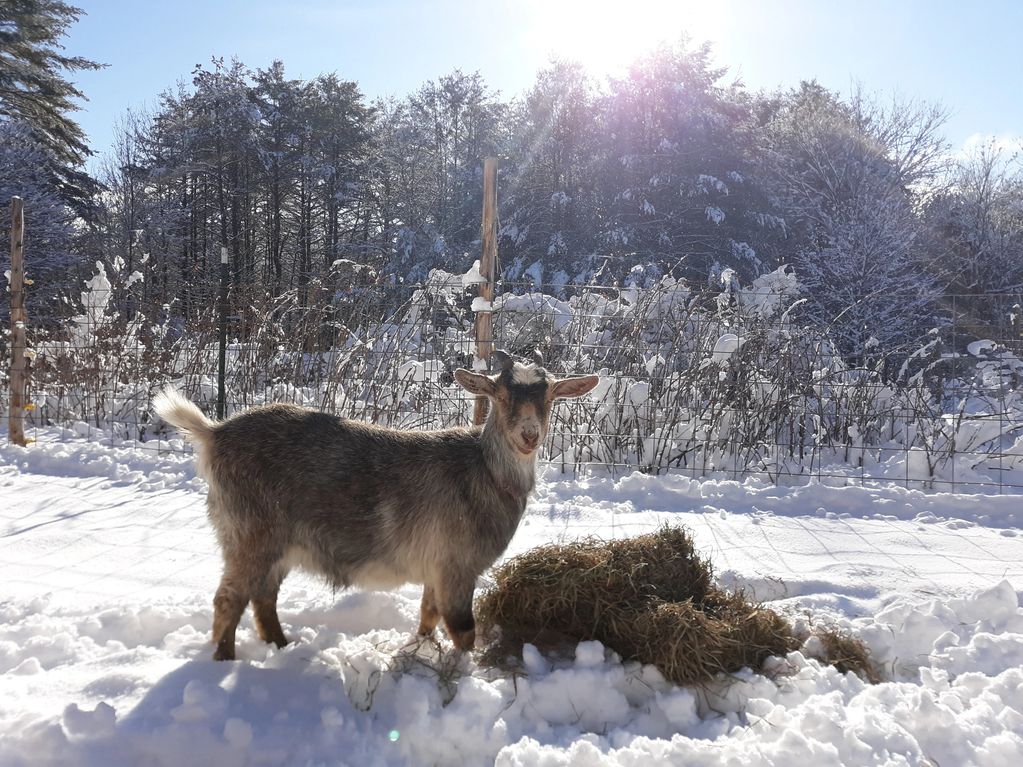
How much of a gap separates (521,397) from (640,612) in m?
1.19

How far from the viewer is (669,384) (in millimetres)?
8016

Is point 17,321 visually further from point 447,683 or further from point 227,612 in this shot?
point 447,683

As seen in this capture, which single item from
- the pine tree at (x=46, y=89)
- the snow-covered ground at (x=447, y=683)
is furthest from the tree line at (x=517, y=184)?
the snow-covered ground at (x=447, y=683)

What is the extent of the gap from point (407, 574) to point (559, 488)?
12.2 ft

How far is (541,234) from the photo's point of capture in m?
26.8

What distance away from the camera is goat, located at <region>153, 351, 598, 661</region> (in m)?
3.48

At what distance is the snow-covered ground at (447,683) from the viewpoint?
8.57ft

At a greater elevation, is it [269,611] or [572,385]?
[572,385]

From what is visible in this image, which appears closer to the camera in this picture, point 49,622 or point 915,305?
point 49,622

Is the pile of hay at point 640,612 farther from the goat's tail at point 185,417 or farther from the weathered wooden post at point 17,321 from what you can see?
the weathered wooden post at point 17,321

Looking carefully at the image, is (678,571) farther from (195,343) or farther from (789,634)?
(195,343)

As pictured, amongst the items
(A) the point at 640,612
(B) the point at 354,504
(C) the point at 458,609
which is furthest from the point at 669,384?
(B) the point at 354,504

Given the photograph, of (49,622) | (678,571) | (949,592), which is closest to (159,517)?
(49,622)

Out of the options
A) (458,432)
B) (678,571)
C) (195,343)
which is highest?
(195,343)
